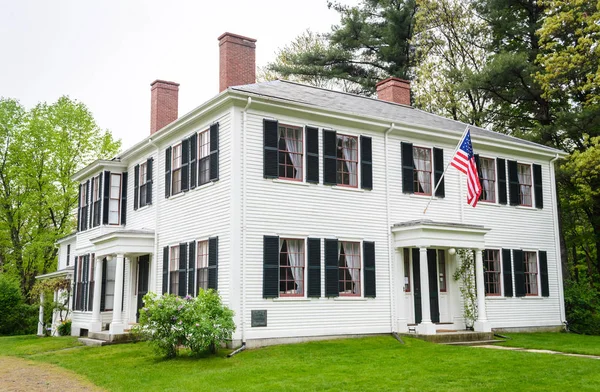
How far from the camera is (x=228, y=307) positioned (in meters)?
14.2

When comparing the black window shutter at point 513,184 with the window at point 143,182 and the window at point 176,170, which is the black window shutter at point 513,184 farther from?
the window at point 143,182

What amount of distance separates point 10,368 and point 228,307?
5509mm

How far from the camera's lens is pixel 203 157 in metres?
→ 16.3

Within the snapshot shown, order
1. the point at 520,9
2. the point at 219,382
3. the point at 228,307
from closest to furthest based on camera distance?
the point at 219,382
the point at 228,307
the point at 520,9

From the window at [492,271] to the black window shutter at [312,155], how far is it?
6.69 m

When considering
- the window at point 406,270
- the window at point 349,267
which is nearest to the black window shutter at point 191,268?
the window at point 349,267

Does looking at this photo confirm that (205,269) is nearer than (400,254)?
Yes

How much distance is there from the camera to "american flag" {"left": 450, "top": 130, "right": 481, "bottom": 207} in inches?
642

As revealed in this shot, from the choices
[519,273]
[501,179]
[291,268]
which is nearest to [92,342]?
[291,268]

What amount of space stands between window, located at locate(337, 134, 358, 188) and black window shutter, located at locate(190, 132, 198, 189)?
3.90 m

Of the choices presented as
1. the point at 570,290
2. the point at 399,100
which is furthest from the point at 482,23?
the point at 570,290

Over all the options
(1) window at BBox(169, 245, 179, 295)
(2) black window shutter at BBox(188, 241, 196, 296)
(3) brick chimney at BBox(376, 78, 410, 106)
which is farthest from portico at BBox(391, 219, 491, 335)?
(3) brick chimney at BBox(376, 78, 410, 106)

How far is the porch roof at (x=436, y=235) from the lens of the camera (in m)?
16.3

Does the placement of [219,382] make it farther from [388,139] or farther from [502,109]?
[502,109]
